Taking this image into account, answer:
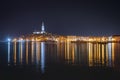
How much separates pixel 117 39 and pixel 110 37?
4.25 metres

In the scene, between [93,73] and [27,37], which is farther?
[27,37]

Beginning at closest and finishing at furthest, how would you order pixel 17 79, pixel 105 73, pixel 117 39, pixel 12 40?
pixel 17 79
pixel 105 73
pixel 117 39
pixel 12 40

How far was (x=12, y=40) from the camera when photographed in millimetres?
160125

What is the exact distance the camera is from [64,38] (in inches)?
5876

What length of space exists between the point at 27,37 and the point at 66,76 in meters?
145

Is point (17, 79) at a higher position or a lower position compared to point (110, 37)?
lower

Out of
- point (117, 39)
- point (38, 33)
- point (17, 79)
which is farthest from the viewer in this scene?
point (38, 33)

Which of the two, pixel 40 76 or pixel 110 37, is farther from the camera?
pixel 110 37

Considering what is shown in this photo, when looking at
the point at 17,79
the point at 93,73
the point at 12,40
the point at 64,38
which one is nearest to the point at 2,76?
the point at 17,79

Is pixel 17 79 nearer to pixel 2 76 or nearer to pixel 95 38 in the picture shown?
pixel 2 76

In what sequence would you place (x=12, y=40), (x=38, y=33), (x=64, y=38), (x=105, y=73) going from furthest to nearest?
(x=38, y=33) < (x=12, y=40) < (x=64, y=38) < (x=105, y=73)

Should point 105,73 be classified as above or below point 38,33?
below

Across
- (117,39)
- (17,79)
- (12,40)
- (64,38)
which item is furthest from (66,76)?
(12,40)

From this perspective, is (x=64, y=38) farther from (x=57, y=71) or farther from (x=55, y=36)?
(x=57, y=71)
